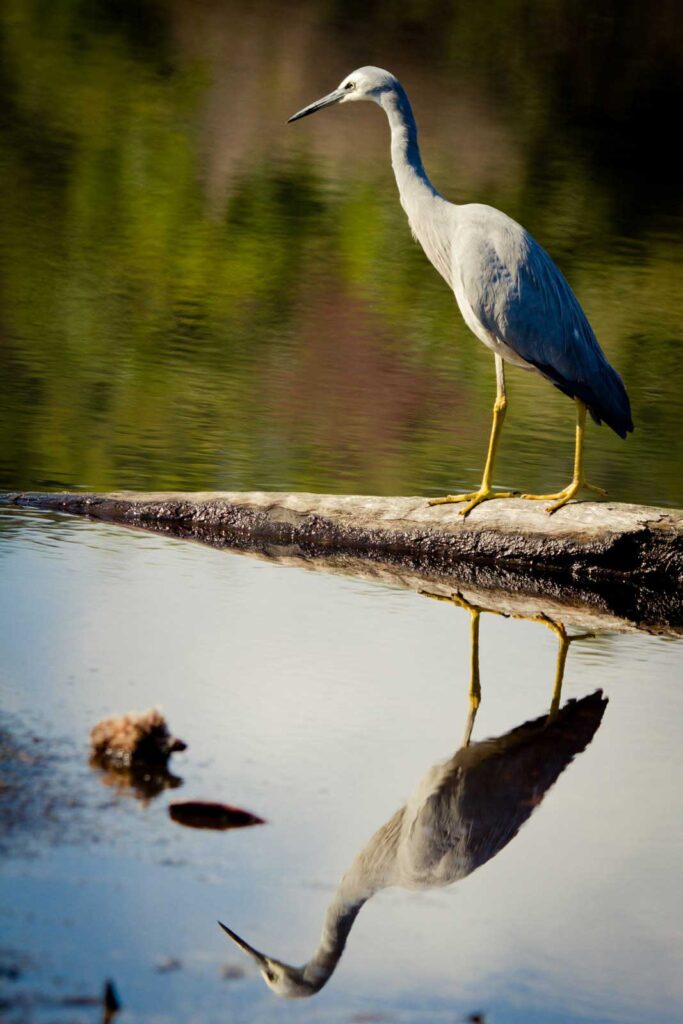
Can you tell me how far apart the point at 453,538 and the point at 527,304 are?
0.90 m

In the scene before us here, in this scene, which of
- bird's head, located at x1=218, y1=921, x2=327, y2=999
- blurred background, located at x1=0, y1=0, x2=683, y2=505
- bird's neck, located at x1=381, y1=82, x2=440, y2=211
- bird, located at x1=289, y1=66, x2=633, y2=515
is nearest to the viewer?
bird's head, located at x1=218, y1=921, x2=327, y2=999

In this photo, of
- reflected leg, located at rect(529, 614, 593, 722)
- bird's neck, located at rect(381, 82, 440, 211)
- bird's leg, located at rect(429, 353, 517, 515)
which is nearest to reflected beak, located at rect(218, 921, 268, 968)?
reflected leg, located at rect(529, 614, 593, 722)

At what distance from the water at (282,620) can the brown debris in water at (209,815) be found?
0.13 ft

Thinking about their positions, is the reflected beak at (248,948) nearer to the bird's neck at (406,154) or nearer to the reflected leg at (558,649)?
the reflected leg at (558,649)

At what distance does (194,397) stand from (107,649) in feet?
14.0

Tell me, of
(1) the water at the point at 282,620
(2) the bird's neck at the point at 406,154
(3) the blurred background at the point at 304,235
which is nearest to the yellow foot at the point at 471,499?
(1) the water at the point at 282,620

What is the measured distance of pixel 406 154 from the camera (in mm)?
6320

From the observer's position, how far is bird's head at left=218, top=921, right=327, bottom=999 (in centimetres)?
276

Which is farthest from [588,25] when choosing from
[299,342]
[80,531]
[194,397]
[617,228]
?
[80,531]

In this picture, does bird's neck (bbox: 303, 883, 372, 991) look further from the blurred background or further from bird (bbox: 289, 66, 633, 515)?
the blurred background

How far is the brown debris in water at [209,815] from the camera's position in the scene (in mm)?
3311

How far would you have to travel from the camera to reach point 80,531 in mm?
5719

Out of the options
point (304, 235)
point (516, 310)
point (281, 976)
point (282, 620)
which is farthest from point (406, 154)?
point (304, 235)

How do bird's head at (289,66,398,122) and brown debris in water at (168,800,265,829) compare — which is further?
bird's head at (289,66,398,122)
